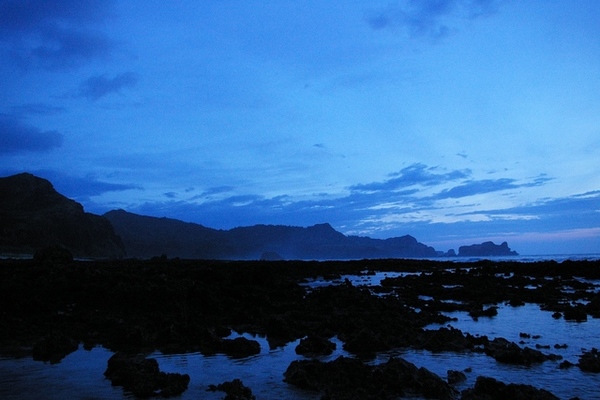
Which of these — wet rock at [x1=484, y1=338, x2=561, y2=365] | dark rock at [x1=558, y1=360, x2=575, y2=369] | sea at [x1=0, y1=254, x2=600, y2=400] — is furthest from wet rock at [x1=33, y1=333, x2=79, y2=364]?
dark rock at [x1=558, y1=360, x2=575, y2=369]

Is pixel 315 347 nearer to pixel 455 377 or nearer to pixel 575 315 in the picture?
pixel 455 377

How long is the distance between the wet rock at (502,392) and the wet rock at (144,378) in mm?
5136

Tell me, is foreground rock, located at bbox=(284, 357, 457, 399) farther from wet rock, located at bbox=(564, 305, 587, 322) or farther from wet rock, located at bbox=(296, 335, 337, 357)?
wet rock, located at bbox=(564, 305, 587, 322)

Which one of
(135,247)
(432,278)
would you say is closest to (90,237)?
(135,247)

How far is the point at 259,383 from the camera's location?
8.81 metres

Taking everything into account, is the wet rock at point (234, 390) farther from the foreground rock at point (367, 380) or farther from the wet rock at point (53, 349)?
the wet rock at point (53, 349)

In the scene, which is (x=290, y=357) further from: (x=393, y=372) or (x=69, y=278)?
(x=69, y=278)

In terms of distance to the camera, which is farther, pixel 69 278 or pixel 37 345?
pixel 69 278

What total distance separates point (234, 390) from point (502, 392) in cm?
464

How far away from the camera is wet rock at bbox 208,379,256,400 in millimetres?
7463

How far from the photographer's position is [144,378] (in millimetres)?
8273

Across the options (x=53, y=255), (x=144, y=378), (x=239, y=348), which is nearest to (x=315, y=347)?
(x=239, y=348)

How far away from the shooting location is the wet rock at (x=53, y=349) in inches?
414

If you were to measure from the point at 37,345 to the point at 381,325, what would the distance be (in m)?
9.68
